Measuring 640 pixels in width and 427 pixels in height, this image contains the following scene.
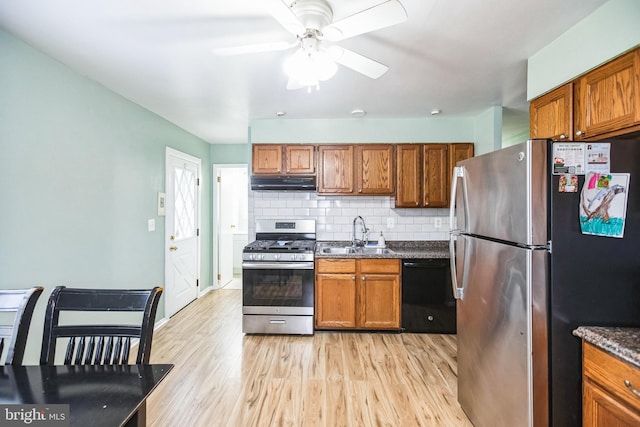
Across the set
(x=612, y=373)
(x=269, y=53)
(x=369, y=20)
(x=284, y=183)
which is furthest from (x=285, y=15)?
(x=284, y=183)

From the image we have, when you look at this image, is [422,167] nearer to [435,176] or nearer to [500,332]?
[435,176]

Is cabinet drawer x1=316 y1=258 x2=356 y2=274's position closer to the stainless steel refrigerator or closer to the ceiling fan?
the stainless steel refrigerator

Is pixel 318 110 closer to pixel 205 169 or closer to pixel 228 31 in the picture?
pixel 228 31

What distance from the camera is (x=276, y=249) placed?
11.2 ft

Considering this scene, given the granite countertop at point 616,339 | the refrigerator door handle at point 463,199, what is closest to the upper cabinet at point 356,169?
the refrigerator door handle at point 463,199

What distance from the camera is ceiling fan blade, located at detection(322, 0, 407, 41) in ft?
4.03

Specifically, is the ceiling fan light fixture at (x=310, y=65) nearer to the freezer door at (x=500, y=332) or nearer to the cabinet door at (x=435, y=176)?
the freezer door at (x=500, y=332)

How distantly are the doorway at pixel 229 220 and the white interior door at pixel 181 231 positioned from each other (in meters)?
0.50

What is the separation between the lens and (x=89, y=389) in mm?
1011

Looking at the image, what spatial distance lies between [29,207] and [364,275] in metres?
2.86

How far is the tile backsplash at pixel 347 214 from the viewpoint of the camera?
3.94 metres

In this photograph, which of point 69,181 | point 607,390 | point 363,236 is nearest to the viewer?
point 607,390

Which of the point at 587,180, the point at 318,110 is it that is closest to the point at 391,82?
the point at 318,110

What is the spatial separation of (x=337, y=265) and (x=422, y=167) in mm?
1558
